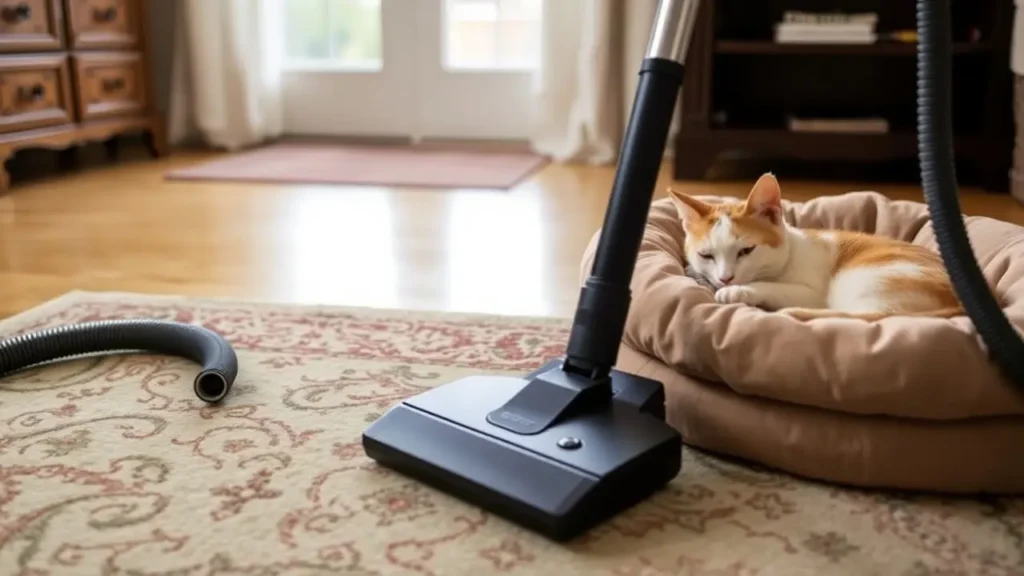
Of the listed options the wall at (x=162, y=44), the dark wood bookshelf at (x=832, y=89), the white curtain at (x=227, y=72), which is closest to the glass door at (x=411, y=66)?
the white curtain at (x=227, y=72)

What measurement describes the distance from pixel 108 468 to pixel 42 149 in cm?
287

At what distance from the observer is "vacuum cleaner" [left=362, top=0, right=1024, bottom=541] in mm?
975

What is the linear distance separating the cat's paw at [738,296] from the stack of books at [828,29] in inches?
70.7

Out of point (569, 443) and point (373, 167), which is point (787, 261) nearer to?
point (569, 443)

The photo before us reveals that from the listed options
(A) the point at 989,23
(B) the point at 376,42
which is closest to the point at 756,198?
(A) the point at 989,23

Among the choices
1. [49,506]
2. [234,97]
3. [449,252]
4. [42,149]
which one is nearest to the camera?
[49,506]

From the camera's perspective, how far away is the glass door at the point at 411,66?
3.72m

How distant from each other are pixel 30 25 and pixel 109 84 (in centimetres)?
40

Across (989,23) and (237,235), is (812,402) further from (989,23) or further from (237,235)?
(989,23)

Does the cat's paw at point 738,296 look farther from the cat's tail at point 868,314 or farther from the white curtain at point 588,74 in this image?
the white curtain at point 588,74

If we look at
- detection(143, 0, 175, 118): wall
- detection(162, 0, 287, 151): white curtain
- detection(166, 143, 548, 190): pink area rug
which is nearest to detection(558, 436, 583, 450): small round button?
detection(166, 143, 548, 190): pink area rug

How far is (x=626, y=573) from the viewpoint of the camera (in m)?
0.90

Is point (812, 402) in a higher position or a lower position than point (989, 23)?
lower

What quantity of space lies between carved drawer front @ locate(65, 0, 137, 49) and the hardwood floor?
455 millimetres
